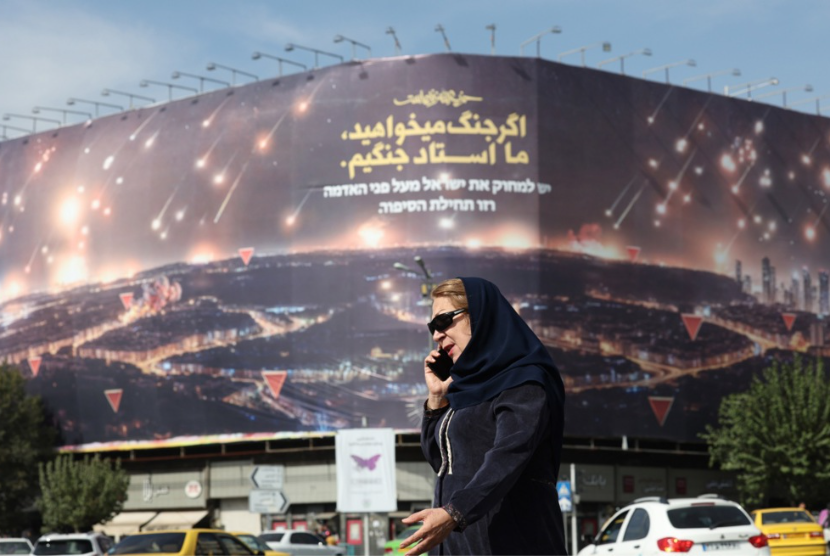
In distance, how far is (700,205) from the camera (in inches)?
2189

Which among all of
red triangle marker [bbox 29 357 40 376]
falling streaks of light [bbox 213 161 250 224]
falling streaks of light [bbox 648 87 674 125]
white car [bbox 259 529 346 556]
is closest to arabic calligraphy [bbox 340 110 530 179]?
falling streaks of light [bbox 213 161 250 224]

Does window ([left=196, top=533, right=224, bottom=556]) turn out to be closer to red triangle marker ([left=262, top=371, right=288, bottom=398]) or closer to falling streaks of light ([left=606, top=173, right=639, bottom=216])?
red triangle marker ([left=262, top=371, right=288, bottom=398])

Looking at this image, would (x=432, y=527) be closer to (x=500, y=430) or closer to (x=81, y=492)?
(x=500, y=430)

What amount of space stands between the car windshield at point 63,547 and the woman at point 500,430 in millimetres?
23835

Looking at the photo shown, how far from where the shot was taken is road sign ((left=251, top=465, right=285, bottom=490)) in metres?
30.8

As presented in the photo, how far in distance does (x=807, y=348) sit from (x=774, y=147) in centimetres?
807

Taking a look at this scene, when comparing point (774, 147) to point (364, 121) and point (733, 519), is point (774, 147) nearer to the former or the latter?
point (364, 121)

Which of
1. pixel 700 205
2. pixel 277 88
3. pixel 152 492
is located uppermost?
pixel 277 88

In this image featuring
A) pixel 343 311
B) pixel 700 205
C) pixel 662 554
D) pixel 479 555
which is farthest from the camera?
pixel 700 205

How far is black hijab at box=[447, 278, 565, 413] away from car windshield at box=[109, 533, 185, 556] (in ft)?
42.4

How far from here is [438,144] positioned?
52.2 metres

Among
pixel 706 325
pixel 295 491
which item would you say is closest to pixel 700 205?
pixel 706 325

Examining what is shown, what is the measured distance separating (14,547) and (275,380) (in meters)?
23.1

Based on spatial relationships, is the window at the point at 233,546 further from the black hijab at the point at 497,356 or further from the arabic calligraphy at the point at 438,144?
the arabic calligraphy at the point at 438,144
